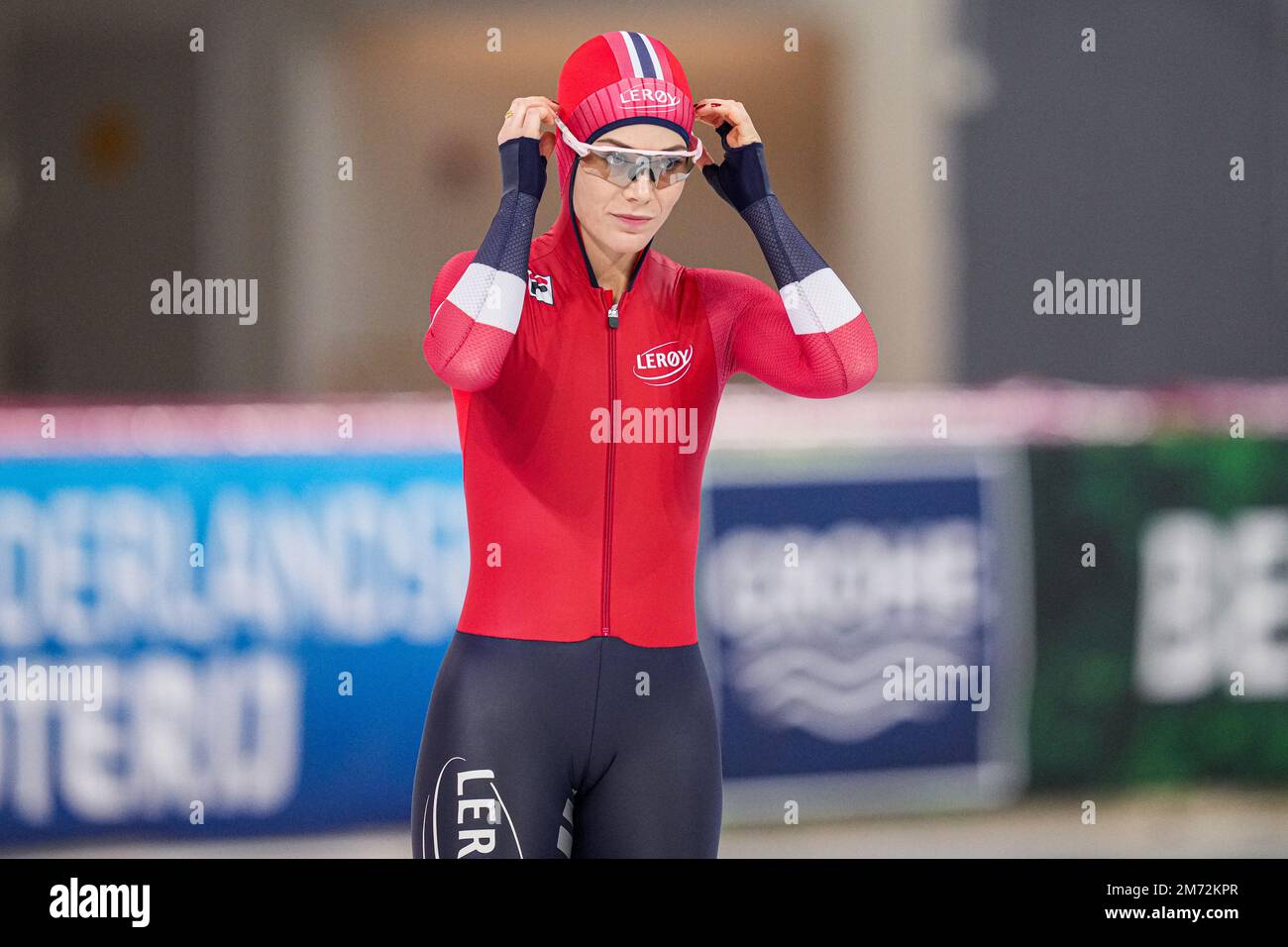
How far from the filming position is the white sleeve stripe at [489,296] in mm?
2268

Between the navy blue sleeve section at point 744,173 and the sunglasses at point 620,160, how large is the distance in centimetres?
13

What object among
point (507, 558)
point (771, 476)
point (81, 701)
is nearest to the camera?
point (507, 558)

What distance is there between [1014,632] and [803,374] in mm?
2564

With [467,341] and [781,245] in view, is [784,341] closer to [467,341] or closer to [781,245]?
[781,245]

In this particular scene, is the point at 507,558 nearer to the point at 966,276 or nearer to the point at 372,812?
the point at 372,812

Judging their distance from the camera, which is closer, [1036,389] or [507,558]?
[507,558]

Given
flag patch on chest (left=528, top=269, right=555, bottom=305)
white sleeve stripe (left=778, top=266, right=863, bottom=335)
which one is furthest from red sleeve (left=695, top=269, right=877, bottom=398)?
flag patch on chest (left=528, top=269, right=555, bottom=305)

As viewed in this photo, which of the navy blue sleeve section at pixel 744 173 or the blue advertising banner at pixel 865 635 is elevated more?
the navy blue sleeve section at pixel 744 173

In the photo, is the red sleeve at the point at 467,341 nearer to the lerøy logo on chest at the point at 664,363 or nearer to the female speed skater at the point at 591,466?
the female speed skater at the point at 591,466

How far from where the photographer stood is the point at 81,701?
4.23 metres

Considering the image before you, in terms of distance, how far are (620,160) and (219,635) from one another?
2585 mm

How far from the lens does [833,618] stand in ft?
14.8

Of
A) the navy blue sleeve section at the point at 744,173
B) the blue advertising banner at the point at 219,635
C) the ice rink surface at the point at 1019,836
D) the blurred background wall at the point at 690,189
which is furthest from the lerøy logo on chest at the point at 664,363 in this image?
the blurred background wall at the point at 690,189

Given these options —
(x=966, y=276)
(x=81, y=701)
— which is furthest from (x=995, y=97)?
(x=81, y=701)
